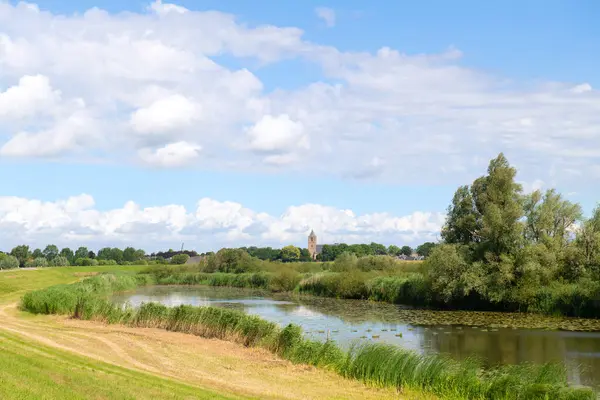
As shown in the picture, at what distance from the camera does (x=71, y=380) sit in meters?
14.3

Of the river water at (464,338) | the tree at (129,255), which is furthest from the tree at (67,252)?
the river water at (464,338)

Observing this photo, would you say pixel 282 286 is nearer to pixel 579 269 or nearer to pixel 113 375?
pixel 579 269

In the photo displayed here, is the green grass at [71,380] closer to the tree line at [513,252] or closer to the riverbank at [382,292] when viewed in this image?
the riverbank at [382,292]

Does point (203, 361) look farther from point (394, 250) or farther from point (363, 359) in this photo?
point (394, 250)

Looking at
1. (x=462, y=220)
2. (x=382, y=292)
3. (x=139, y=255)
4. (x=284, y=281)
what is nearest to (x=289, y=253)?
(x=139, y=255)

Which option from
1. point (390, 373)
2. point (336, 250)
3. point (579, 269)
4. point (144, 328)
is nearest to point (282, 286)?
point (579, 269)

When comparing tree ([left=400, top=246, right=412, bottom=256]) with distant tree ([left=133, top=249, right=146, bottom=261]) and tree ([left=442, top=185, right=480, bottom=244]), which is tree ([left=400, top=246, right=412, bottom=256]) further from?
tree ([left=442, top=185, right=480, bottom=244])

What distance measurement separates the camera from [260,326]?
2555cm

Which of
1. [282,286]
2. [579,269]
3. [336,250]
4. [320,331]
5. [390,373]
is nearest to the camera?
[390,373]

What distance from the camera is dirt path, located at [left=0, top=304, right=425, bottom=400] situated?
18.0m

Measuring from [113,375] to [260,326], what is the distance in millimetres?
9883

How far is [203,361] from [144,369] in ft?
10.6

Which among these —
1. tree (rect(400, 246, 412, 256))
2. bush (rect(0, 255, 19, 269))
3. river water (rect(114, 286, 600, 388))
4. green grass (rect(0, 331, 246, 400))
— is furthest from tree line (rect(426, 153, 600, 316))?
tree (rect(400, 246, 412, 256))

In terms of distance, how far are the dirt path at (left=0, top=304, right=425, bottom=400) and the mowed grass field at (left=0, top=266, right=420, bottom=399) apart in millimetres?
31
